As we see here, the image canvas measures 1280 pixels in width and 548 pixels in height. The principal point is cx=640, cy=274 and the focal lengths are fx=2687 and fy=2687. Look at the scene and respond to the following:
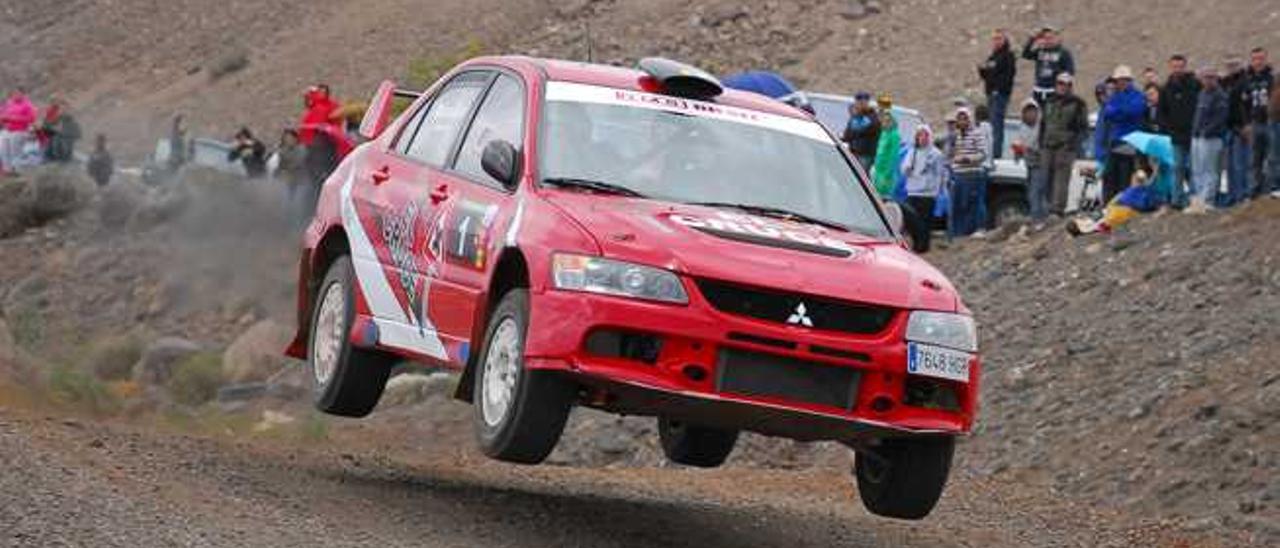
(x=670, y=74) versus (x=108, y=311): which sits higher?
(x=670, y=74)

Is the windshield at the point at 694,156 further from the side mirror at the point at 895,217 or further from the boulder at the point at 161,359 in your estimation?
the boulder at the point at 161,359

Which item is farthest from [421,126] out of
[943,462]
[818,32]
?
[818,32]

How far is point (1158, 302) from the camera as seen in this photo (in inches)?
A: 774

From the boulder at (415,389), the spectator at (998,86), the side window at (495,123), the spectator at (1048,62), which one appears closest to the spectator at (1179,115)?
the spectator at (1048,62)

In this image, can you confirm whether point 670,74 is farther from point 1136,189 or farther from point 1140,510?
point 1136,189

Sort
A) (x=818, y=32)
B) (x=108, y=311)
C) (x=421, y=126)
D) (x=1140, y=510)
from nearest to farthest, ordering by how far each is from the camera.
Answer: (x=421, y=126)
(x=1140, y=510)
(x=108, y=311)
(x=818, y=32)

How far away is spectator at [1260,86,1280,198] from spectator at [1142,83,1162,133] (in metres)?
1.28

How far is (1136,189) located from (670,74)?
11560mm

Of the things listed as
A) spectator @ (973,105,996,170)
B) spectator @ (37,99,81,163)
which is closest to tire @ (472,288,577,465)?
spectator @ (973,105,996,170)

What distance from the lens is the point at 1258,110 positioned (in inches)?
834

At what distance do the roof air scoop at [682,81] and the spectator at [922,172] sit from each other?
12.1 m

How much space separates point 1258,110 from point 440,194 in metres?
11.4

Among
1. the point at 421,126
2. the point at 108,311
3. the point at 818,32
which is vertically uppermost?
the point at 421,126

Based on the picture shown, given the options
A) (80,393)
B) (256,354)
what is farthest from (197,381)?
(80,393)
